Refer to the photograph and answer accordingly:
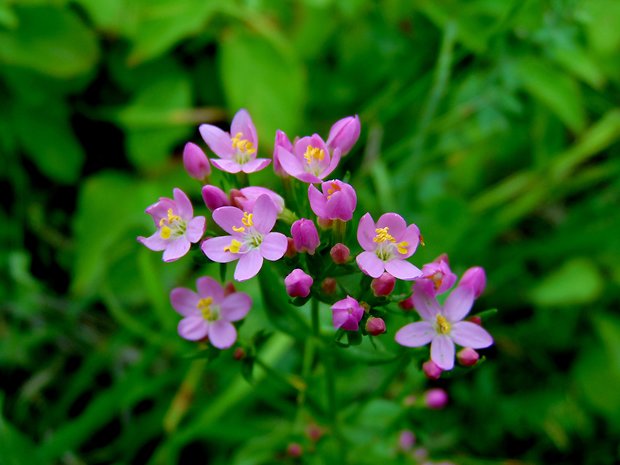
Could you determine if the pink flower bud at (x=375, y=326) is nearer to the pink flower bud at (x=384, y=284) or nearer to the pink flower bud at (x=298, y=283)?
the pink flower bud at (x=384, y=284)

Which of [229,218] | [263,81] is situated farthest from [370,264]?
[263,81]

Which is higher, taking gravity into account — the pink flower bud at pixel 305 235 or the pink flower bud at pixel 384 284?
the pink flower bud at pixel 305 235

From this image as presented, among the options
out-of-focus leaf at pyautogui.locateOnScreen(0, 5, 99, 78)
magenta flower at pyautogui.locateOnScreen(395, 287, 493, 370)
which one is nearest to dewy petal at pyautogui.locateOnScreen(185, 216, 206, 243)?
magenta flower at pyautogui.locateOnScreen(395, 287, 493, 370)

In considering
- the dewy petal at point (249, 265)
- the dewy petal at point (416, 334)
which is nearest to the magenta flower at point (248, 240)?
the dewy petal at point (249, 265)

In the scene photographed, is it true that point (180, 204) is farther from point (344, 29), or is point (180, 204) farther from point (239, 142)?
point (344, 29)

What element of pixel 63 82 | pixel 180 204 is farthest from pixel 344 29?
pixel 180 204

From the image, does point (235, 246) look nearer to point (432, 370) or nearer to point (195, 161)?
point (195, 161)
